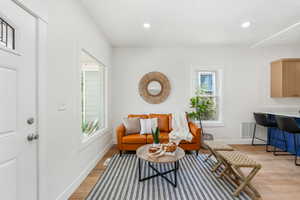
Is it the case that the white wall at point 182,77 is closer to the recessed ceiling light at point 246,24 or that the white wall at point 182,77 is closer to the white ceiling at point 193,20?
the white ceiling at point 193,20

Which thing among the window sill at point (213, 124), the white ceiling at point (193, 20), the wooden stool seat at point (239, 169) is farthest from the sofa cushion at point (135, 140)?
the white ceiling at point (193, 20)

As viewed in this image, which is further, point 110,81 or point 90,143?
point 110,81

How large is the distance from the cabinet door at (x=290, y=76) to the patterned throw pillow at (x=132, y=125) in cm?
369

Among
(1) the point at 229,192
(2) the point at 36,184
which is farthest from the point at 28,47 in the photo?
(1) the point at 229,192

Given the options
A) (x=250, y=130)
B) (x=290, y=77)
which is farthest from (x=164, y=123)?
(x=290, y=77)

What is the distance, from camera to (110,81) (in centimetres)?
391

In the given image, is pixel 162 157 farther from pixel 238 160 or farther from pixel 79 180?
pixel 79 180

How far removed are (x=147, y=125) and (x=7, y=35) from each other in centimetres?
269

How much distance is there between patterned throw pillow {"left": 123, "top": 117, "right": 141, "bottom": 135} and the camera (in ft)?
11.0

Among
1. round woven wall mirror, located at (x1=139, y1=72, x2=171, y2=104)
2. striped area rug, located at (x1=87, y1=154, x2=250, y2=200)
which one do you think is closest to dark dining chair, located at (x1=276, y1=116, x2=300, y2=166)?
striped area rug, located at (x1=87, y1=154, x2=250, y2=200)

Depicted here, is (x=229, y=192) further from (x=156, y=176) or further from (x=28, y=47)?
(x=28, y=47)

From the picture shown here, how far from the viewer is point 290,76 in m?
3.67

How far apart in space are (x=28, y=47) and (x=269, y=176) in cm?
368

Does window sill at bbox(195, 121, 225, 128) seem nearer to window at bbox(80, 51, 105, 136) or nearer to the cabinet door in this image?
the cabinet door
